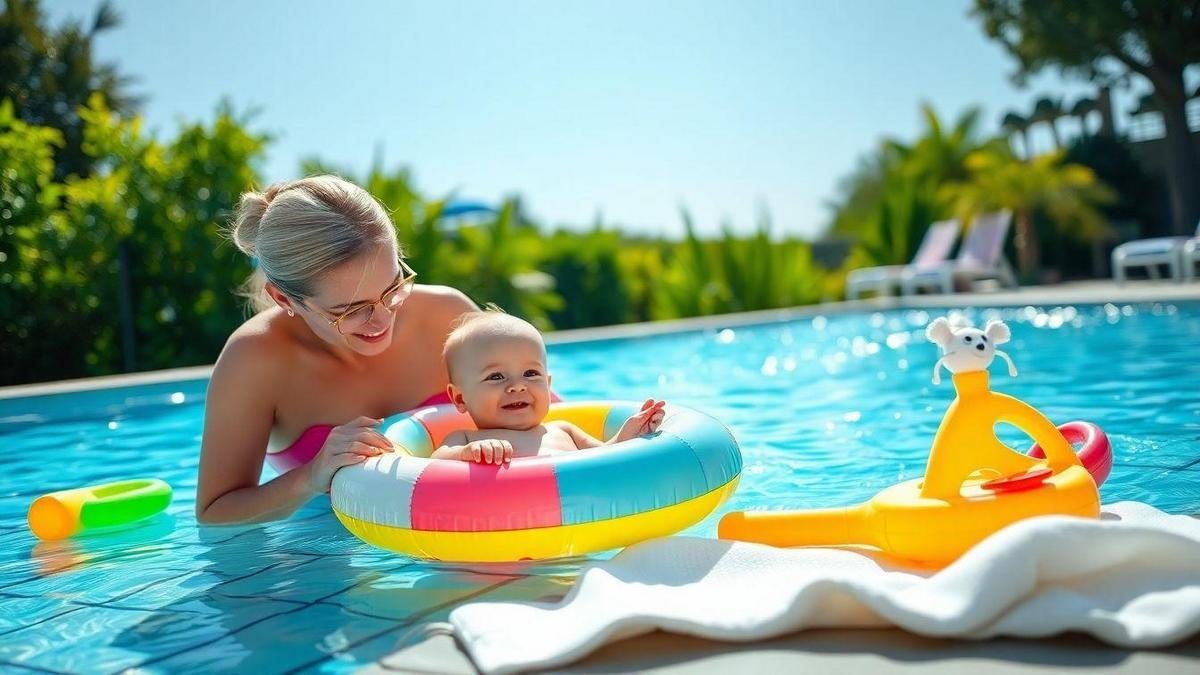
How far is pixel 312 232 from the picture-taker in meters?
3.18

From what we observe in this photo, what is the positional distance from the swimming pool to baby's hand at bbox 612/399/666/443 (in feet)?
1.55

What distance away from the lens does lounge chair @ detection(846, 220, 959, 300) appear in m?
17.2

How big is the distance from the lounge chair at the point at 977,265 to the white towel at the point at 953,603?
1487 centimetres

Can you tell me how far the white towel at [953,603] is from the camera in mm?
2018

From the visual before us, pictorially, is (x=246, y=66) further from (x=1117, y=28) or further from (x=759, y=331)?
(x=1117, y=28)

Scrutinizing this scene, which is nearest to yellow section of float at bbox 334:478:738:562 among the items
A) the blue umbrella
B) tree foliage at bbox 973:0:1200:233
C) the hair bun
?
the hair bun

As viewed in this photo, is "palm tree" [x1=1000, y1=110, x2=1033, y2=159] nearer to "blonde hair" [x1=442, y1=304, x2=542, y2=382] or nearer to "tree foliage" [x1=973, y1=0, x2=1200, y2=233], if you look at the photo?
"tree foliage" [x1=973, y1=0, x2=1200, y2=233]

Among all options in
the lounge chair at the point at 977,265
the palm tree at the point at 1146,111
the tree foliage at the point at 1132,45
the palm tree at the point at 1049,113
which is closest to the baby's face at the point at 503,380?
the lounge chair at the point at 977,265

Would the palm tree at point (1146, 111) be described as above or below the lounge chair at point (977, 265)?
above

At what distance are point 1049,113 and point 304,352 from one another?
26.7 m

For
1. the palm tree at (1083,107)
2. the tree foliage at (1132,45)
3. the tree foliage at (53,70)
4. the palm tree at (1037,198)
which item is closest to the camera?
the palm tree at (1037,198)

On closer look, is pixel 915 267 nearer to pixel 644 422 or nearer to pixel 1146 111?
pixel 1146 111

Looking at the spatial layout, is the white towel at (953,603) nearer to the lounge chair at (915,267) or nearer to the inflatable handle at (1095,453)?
the inflatable handle at (1095,453)

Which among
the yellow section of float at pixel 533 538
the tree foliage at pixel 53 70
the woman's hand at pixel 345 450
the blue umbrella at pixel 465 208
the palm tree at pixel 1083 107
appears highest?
the tree foliage at pixel 53 70
